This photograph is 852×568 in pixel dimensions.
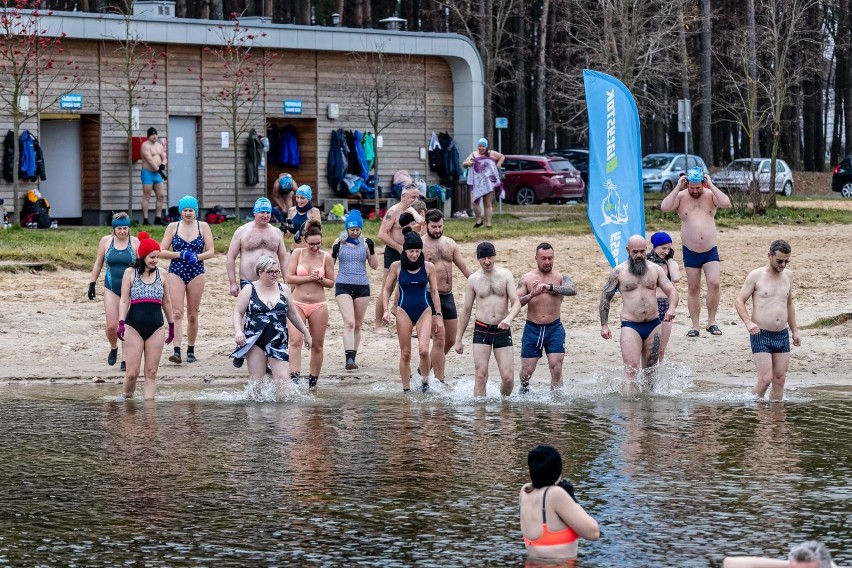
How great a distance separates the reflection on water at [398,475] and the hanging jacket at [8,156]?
1223cm

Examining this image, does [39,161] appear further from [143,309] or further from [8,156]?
[143,309]

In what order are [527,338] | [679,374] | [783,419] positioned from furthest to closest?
[679,374]
[527,338]
[783,419]

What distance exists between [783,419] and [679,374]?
2539 mm

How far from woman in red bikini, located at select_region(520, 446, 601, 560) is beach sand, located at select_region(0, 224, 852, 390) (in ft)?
24.5

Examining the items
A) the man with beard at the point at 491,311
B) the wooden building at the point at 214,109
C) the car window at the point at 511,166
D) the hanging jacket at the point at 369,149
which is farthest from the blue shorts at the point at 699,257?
the car window at the point at 511,166

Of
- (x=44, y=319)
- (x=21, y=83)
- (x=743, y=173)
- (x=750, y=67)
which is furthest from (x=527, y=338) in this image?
(x=750, y=67)

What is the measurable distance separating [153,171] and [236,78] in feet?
9.79

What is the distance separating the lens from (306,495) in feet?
33.8

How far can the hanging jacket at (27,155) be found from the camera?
26266 mm

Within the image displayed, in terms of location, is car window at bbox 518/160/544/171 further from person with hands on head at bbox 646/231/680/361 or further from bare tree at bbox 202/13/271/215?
person with hands on head at bbox 646/231/680/361

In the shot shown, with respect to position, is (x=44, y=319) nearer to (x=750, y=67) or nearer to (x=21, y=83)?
(x=21, y=83)

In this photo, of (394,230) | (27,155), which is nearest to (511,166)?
(27,155)

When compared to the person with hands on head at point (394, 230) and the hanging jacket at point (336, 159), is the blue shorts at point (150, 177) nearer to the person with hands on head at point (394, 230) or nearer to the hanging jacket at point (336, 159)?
the hanging jacket at point (336, 159)

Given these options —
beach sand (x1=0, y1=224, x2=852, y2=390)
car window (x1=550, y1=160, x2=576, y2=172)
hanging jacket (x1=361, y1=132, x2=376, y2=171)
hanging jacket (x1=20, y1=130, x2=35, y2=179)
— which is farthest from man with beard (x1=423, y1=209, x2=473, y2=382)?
car window (x1=550, y1=160, x2=576, y2=172)
